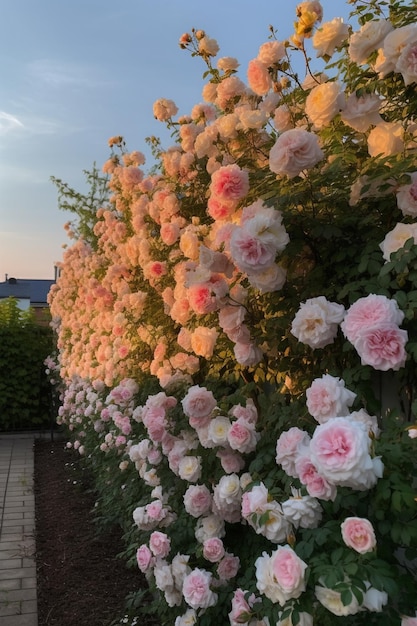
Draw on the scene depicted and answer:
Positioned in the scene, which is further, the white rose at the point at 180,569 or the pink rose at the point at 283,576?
the white rose at the point at 180,569

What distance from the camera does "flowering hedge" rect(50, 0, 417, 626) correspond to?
57.6 inches

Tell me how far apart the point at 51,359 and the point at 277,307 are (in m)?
6.83

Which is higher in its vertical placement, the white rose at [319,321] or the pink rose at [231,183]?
the pink rose at [231,183]

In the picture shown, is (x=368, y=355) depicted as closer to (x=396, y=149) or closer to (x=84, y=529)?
(x=396, y=149)

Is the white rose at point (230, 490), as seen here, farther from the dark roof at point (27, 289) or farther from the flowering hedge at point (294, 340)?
the dark roof at point (27, 289)

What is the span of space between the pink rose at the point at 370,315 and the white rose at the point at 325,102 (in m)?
0.57

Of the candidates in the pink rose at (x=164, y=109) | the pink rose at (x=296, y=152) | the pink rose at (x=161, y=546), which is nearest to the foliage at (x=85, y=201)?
the pink rose at (x=164, y=109)

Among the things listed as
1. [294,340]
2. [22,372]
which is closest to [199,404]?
[294,340]

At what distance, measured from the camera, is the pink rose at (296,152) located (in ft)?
5.69

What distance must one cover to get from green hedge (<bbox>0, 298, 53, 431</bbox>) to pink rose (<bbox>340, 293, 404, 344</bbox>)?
793 cm

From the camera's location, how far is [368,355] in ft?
5.05

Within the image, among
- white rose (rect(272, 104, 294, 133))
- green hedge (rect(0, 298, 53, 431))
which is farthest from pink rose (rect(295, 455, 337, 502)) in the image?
green hedge (rect(0, 298, 53, 431))

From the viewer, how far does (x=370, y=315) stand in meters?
1.55

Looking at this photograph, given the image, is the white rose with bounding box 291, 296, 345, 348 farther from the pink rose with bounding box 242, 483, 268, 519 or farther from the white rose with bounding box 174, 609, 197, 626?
the white rose with bounding box 174, 609, 197, 626
